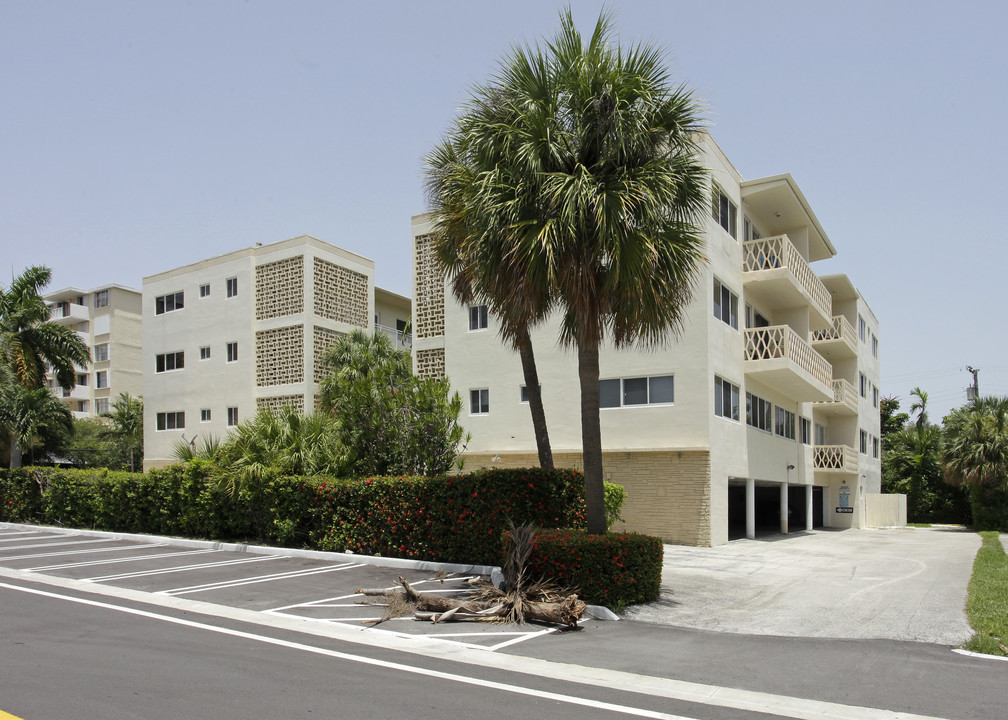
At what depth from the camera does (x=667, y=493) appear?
2222cm

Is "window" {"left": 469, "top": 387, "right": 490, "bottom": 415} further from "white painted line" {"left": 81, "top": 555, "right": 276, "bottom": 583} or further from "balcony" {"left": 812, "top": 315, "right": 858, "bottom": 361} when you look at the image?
"balcony" {"left": 812, "top": 315, "right": 858, "bottom": 361}

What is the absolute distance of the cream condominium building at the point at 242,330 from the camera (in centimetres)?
3503

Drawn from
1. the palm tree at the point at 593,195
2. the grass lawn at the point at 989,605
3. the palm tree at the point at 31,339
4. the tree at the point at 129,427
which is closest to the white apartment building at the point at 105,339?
the tree at the point at 129,427

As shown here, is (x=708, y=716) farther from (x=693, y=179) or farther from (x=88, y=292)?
(x=88, y=292)

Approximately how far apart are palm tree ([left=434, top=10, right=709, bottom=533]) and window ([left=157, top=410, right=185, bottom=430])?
29.4m

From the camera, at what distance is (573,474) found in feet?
47.0

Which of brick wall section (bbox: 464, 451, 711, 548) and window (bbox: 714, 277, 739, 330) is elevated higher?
window (bbox: 714, 277, 739, 330)

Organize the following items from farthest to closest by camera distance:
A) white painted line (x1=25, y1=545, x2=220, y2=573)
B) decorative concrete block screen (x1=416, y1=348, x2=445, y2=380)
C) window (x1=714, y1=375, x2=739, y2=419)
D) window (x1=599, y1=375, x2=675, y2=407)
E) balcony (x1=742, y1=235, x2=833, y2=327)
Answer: decorative concrete block screen (x1=416, y1=348, x2=445, y2=380)
balcony (x1=742, y1=235, x2=833, y2=327)
window (x1=714, y1=375, x2=739, y2=419)
window (x1=599, y1=375, x2=675, y2=407)
white painted line (x1=25, y1=545, x2=220, y2=573)

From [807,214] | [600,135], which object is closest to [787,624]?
[600,135]

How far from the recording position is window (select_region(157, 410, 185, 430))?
37812mm

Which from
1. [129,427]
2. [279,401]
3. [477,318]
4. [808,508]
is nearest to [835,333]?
[808,508]

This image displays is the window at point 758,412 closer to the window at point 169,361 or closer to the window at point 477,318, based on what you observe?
the window at point 477,318

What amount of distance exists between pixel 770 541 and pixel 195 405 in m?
25.8

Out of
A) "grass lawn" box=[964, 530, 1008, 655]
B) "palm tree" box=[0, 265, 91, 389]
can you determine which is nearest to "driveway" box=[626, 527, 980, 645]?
"grass lawn" box=[964, 530, 1008, 655]
